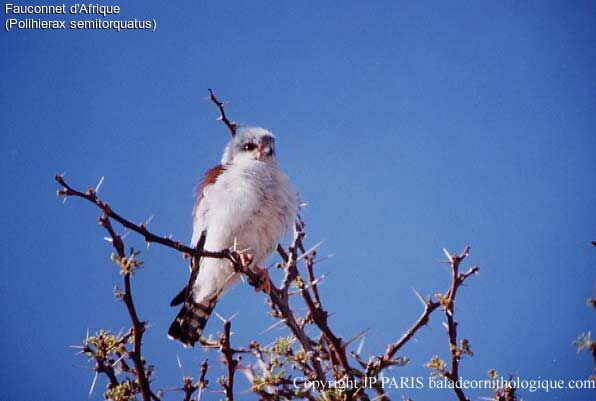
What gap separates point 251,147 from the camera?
478cm

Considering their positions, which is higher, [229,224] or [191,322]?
[229,224]

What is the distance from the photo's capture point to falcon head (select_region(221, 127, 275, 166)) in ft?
15.2

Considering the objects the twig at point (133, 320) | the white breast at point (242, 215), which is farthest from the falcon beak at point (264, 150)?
the twig at point (133, 320)

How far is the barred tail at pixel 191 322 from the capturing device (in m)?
3.98

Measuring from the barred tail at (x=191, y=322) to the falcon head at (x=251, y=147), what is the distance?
1254 millimetres

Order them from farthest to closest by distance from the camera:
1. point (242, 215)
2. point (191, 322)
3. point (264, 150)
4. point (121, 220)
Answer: point (264, 150) → point (191, 322) → point (242, 215) → point (121, 220)

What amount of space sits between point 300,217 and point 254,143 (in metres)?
0.93

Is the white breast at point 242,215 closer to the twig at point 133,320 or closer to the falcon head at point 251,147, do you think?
the falcon head at point 251,147

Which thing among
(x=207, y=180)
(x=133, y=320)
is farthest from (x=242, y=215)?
(x=133, y=320)

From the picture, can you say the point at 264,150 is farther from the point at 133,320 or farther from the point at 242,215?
the point at 133,320

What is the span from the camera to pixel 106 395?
2385 millimetres

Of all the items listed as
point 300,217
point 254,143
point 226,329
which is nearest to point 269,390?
point 226,329

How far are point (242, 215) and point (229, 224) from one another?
0.13m

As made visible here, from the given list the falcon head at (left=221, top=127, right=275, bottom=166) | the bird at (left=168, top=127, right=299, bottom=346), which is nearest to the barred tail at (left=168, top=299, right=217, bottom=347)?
the bird at (left=168, top=127, right=299, bottom=346)
